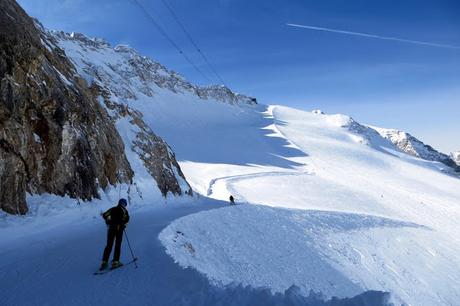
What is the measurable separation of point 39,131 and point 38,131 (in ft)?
0.19

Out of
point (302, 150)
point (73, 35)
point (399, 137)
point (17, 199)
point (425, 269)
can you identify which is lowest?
point (425, 269)

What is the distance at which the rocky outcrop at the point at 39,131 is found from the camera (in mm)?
13344

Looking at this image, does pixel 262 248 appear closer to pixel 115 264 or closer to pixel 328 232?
pixel 328 232

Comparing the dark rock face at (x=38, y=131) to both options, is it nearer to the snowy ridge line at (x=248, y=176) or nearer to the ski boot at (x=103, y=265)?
the ski boot at (x=103, y=265)

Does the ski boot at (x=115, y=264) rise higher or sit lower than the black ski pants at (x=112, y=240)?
lower

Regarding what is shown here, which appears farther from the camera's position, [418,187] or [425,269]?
[418,187]

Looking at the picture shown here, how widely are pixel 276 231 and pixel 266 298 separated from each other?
16.3m

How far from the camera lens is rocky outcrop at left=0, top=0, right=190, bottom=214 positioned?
525 inches

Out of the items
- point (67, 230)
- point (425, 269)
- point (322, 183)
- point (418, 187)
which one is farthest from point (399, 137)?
point (67, 230)

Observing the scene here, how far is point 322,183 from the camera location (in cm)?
5544

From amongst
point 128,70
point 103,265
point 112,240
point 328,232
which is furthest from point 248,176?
point 128,70

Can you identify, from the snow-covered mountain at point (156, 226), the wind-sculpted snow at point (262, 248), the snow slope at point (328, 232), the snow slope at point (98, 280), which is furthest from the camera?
the snow slope at point (328, 232)

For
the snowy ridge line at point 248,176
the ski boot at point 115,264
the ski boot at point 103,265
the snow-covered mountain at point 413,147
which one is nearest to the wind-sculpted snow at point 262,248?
the ski boot at point 115,264

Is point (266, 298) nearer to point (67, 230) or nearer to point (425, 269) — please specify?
point (67, 230)
